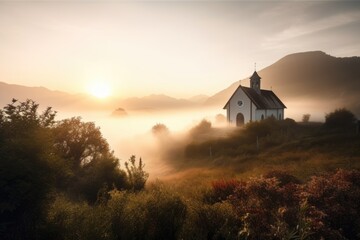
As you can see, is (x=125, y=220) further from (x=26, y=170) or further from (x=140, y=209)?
(x=26, y=170)

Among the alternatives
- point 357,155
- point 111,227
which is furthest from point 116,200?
point 357,155

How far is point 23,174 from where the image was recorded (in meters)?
8.12

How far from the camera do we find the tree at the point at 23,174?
7.84 m

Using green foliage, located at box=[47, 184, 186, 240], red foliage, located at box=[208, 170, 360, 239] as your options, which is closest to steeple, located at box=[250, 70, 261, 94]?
red foliage, located at box=[208, 170, 360, 239]

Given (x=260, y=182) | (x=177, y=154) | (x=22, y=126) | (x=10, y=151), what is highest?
(x=22, y=126)

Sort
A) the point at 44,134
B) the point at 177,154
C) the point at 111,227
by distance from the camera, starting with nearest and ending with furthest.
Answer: the point at 111,227
the point at 44,134
the point at 177,154

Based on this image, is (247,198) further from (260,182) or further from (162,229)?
(162,229)

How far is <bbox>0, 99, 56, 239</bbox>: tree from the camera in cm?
784

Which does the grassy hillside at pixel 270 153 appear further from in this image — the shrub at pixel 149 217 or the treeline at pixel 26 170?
the treeline at pixel 26 170

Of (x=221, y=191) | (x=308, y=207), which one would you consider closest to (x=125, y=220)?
(x=308, y=207)

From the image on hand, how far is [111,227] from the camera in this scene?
25.8 ft

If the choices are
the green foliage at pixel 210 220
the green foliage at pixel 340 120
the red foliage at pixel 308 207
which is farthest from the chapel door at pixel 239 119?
the green foliage at pixel 210 220

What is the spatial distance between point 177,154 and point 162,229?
105ft

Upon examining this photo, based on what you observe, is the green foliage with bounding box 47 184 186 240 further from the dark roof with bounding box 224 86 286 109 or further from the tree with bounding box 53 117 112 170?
the dark roof with bounding box 224 86 286 109
